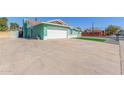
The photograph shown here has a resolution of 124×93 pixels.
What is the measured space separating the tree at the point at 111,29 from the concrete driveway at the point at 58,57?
0.38m

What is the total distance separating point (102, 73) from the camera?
204 inches

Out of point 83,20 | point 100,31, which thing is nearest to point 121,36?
point 100,31

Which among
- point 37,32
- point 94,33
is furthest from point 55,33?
point 94,33

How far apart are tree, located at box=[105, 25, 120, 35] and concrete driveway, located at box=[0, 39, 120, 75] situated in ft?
1.26

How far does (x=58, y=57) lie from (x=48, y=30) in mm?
921

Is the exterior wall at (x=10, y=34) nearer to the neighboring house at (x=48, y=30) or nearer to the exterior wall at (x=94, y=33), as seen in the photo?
the neighboring house at (x=48, y=30)

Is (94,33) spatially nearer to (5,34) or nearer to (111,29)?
(111,29)

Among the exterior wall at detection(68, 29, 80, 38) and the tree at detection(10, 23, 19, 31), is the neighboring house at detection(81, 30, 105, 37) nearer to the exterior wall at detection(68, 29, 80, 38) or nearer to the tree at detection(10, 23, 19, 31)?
the exterior wall at detection(68, 29, 80, 38)

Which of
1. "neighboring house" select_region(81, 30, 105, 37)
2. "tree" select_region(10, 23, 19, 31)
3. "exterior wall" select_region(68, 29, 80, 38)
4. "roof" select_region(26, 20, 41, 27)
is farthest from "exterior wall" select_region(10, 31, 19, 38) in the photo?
"neighboring house" select_region(81, 30, 105, 37)

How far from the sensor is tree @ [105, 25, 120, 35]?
536cm
